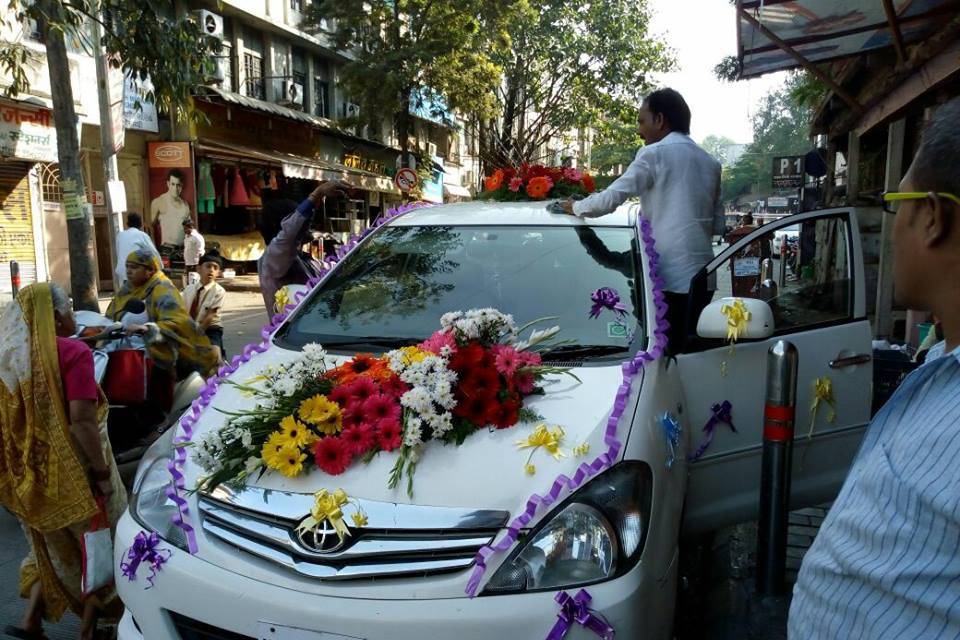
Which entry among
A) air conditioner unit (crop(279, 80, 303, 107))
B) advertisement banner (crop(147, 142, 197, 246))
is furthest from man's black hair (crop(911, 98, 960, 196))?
air conditioner unit (crop(279, 80, 303, 107))

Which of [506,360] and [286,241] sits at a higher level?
[286,241]

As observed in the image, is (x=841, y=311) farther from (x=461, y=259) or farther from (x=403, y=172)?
(x=403, y=172)

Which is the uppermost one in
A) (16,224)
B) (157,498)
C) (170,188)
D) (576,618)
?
(170,188)

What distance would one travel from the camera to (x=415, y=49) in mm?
17125

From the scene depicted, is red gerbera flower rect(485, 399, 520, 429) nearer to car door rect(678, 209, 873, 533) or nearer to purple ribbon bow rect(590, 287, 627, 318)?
purple ribbon bow rect(590, 287, 627, 318)

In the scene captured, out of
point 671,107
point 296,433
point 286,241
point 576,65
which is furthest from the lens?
point 576,65

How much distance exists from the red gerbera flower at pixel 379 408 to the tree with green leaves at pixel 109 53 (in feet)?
19.6

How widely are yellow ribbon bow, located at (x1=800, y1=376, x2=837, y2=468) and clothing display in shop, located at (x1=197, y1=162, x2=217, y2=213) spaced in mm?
15892

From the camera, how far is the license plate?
A: 75.1 inches

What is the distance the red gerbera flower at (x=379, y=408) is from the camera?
2357 mm

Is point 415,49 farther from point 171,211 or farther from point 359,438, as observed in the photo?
point 359,438

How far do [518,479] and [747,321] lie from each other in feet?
4.10

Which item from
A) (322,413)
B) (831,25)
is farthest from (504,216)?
(831,25)

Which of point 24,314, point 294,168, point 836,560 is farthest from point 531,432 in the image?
point 294,168
